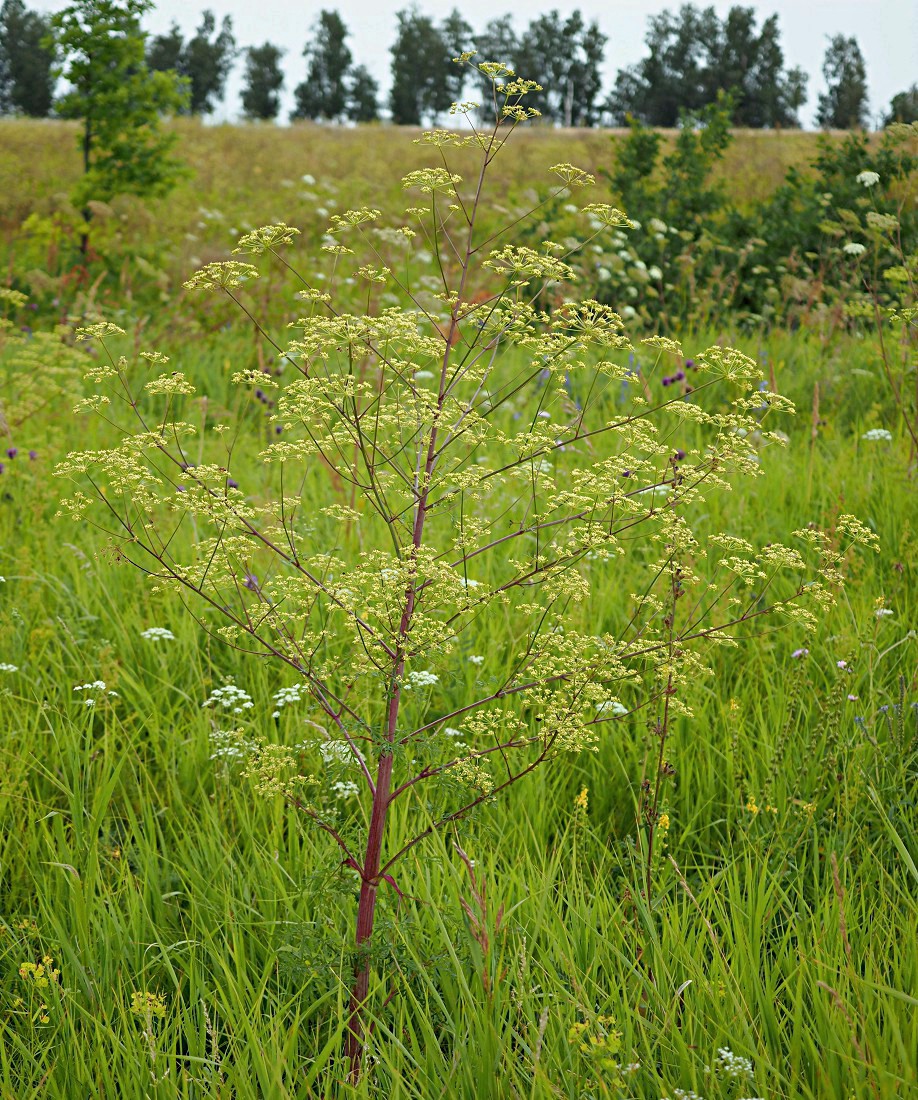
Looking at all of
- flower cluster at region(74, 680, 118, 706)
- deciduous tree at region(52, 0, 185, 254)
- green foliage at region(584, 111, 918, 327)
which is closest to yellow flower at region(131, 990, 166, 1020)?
flower cluster at region(74, 680, 118, 706)

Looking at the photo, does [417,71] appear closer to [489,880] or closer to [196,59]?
[196,59]

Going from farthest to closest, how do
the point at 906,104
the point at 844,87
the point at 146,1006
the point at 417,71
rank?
1. the point at 417,71
2. the point at 844,87
3. the point at 906,104
4. the point at 146,1006

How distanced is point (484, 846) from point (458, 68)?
67.6 metres

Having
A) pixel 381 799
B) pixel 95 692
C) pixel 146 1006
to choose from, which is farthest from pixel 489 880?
pixel 95 692

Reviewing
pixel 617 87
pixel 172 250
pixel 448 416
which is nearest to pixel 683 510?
pixel 448 416

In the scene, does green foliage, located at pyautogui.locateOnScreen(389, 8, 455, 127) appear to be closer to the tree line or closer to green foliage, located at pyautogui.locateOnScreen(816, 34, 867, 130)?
the tree line

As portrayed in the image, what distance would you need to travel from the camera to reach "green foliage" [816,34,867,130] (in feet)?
160

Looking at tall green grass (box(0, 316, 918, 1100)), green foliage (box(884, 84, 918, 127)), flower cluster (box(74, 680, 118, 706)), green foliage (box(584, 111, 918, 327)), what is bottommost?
tall green grass (box(0, 316, 918, 1100))

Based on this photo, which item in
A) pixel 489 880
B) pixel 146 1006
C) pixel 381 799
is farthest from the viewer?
pixel 489 880

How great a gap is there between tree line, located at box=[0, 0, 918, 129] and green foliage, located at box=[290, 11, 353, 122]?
8 cm

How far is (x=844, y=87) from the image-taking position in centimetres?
5238

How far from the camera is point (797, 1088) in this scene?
1.68 meters

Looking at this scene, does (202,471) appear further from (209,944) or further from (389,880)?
(209,944)

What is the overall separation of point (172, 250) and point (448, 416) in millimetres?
8943
